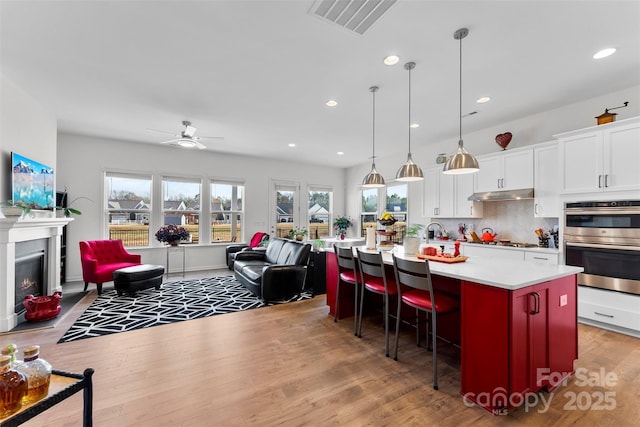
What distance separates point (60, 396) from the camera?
4.10ft

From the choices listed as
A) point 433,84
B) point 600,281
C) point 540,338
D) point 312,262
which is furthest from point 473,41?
point 312,262

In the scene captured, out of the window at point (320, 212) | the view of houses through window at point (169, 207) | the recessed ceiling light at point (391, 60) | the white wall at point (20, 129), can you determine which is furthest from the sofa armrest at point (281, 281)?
the window at point (320, 212)

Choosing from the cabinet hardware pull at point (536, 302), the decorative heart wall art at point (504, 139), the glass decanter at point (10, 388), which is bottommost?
the glass decanter at point (10, 388)

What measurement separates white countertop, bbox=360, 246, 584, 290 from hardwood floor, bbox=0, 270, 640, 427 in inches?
35.2

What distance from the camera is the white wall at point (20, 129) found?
3145mm

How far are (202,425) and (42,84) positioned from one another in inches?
168

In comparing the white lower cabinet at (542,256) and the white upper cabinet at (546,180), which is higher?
the white upper cabinet at (546,180)

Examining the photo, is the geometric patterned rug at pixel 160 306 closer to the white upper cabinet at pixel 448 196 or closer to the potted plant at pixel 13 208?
the potted plant at pixel 13 208

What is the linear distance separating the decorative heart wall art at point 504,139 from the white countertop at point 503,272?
2.81 m

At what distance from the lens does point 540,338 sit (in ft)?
6.37

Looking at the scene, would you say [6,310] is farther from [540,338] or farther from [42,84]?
[540,338]

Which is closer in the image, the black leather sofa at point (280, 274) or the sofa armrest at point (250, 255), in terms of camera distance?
the black leather sofa at point (280, 274)

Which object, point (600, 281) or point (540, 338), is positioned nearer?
point (540, 338)

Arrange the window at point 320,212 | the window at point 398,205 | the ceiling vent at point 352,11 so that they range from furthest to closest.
Result: 1. the window at point 320,212
2. the window at point 398,205
3. the ceiling vent at point 352,11
